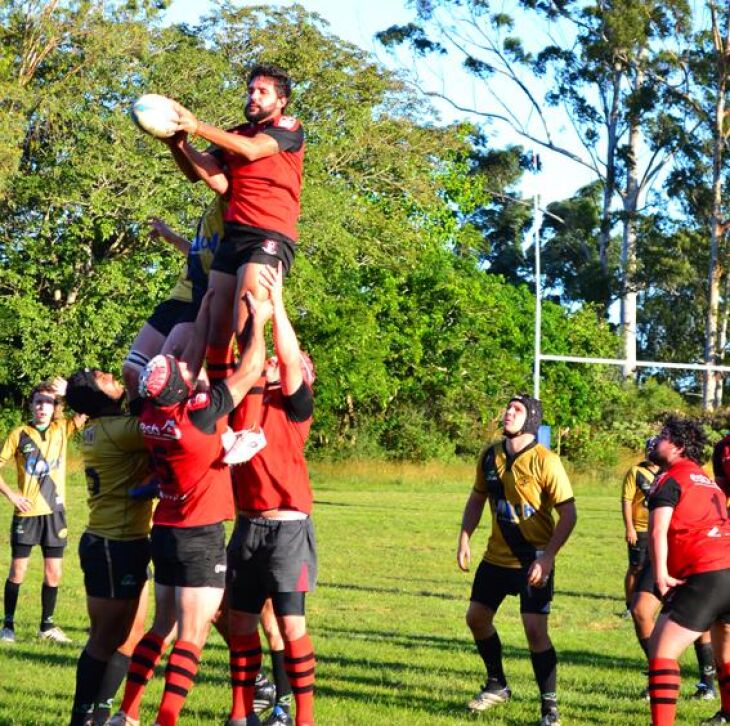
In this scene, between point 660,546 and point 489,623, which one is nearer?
point 660,546

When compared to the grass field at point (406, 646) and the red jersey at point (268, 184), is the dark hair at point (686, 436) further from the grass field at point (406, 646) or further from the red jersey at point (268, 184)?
the red jersey at point (268, 184)

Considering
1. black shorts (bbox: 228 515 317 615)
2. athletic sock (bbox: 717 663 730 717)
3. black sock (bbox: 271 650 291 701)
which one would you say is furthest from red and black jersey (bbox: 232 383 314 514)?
athletic sock (bbox: 717 663 730 717)

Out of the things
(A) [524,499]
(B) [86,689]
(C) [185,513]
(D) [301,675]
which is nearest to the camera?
(C) [185,513]

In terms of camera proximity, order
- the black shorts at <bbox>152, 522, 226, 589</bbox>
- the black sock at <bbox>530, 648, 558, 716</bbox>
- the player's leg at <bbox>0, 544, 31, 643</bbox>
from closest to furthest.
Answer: the black shorts at <bbox>152, 522, 226, 589</bbox> → the black sock at <bbox>530, 648, 558, 716</bbox> → the player's leg at <bbox>0, 544, 31, 643</bbox>

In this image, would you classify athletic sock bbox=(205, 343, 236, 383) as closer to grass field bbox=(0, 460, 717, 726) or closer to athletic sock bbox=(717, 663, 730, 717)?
grass field bbox=(0, 460, 717, 726)

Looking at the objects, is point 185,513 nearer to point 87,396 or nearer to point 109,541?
point 109,541

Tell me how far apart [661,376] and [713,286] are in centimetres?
1683

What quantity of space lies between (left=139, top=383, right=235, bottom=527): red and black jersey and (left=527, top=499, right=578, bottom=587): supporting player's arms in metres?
2.60

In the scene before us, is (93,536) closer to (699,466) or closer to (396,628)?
(699,466)

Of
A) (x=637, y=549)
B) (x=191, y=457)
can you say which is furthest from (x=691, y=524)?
(x=637, y=549)

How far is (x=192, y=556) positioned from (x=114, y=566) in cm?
87

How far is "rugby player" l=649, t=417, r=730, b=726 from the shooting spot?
25.2 feet

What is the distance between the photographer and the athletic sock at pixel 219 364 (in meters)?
7.77

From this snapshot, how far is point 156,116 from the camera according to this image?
7.01 meters
